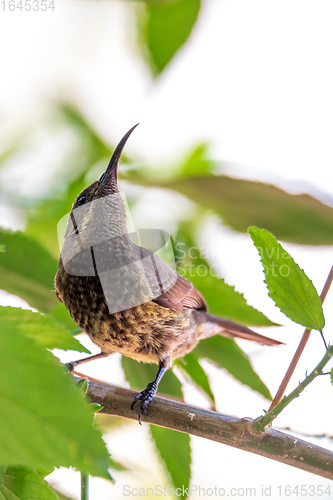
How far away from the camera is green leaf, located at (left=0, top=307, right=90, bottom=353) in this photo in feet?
2.52

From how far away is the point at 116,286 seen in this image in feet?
5.63

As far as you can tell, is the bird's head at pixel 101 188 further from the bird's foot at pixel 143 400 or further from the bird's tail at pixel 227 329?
the bird's foot at pixel 143 400

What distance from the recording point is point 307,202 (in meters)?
1.48

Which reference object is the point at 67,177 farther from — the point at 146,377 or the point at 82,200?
the point at 146,377

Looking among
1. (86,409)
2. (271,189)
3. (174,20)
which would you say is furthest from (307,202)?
(86,409)

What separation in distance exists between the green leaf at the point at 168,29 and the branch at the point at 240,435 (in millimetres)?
873

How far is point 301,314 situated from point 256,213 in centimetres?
67

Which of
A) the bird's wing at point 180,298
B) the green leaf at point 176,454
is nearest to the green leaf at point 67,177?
the bird's wing at point 180,298

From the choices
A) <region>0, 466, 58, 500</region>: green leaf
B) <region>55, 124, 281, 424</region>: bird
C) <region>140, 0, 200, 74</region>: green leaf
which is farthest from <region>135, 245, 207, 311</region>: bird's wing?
<region>0, 466, 58, 500</region>: green leaf

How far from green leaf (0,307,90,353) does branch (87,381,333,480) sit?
41 centimetres

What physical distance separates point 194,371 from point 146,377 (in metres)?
0.29

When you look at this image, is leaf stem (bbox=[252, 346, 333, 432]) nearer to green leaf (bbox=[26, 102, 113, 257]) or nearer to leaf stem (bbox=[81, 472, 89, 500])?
leaf stem (bbox=[81, 472, 89, 500])

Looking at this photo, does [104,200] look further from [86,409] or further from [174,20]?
[86,409]

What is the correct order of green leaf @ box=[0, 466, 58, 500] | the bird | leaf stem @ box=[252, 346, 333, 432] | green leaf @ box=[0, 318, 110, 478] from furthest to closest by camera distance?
the bird < leaf stem @ box=[252, 346, 333, 432] < green leaf @ box=[0, 466, 58, 500] < green leaf @ box=[0, 318, 110, 478]
